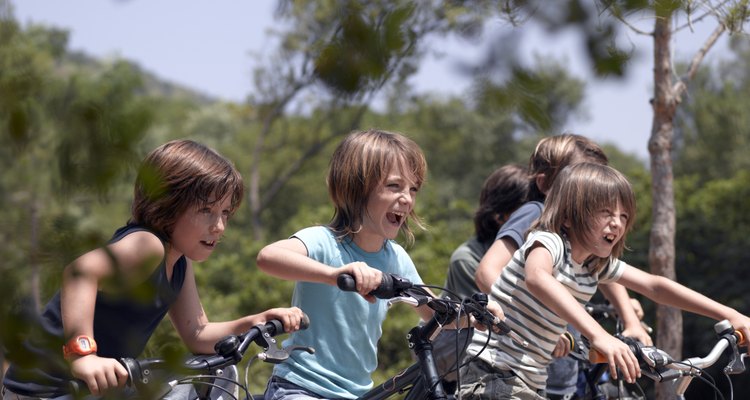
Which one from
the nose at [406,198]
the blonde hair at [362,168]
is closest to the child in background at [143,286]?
the blonde hair at [362,168]

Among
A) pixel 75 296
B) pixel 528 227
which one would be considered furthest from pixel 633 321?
pixel 75 296

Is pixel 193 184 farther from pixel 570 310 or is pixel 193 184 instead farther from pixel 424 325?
pixel 570 310

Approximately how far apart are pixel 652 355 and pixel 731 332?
20.0 inches

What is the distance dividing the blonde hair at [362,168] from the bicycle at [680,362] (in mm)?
857

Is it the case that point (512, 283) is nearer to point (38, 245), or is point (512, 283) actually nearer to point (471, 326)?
point (471, 326)

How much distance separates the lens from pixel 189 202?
114 inches

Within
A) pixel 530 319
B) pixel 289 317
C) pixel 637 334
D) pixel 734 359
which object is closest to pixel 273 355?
pixel 289 317

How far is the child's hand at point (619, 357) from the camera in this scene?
288 centimetres

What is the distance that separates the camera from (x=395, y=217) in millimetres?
3324

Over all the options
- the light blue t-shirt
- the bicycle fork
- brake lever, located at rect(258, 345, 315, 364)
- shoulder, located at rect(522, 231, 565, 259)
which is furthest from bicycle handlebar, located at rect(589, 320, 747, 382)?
brake lever, located at rect(258, 345, 315, 364)

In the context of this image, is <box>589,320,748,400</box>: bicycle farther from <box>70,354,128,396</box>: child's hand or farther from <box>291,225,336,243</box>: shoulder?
<box>70,354,128,396</box>: child's hand

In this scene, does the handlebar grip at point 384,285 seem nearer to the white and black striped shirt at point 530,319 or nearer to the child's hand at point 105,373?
the child's hand at point 105,373

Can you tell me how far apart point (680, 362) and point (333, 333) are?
117 cm

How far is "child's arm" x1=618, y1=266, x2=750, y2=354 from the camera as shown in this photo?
3.48 m
